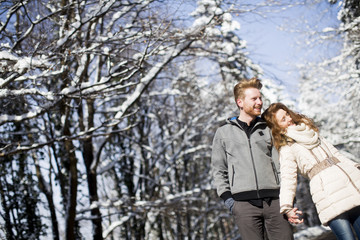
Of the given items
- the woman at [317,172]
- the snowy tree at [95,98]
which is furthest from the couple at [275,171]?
the snowy tree at [95,98]

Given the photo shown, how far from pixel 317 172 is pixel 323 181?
0.30ft

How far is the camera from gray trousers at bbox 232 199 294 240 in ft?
8.97

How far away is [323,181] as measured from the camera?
2631 mm

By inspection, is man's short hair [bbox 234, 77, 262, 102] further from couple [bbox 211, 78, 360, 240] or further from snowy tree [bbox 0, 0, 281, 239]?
snowy tree [bbox 0, 0, 281, 239]

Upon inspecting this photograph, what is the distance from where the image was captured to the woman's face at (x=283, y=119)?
2928 millimetres

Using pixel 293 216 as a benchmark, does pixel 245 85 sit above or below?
above

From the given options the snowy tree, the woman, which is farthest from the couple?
the snowy tree

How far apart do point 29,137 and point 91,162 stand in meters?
1.56

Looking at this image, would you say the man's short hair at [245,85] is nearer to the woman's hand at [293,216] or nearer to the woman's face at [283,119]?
the woman's face at [283,119]

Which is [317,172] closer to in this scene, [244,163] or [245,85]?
→ [244,163]

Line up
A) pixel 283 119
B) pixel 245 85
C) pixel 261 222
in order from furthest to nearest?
pixel 245 85 → pixel 283 119 → pixel 261 222

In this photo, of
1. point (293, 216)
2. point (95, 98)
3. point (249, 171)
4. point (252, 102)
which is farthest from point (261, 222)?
point (95, 98)

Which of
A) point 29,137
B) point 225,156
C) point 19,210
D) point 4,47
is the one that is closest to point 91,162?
point 29,137

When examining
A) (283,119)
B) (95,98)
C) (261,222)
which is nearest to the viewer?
(261,222)
